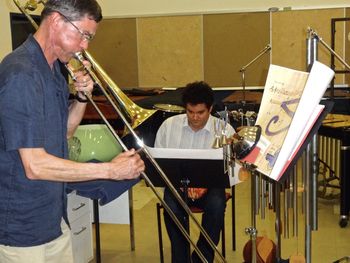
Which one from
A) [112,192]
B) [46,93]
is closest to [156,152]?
[112,192]

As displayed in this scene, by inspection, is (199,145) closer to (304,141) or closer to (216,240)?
(216,240)

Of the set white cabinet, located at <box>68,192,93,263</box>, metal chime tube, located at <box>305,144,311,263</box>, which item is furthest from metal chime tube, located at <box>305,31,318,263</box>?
white cabinet, located at <box>68,192,93,263</box>

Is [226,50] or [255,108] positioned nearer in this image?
[255,108]

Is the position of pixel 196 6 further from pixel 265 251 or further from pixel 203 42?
pixel 265 251

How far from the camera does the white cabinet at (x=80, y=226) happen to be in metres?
3.20

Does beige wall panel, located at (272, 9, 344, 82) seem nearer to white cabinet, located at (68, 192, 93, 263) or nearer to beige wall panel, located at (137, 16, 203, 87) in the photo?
beige wall panel, located at (137, 16, 203, 87)

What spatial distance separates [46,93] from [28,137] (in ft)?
Answer: 0.66

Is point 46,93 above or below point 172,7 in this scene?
below

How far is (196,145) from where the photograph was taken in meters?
3.34

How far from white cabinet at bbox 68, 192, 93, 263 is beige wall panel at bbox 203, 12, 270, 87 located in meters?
4.03

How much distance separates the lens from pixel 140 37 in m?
7.23

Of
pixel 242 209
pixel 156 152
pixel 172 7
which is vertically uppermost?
pixel 172 7

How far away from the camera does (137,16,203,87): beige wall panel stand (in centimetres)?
707

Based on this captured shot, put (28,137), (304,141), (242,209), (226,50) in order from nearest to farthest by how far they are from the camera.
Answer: (28,137) < (304,141) < (242,209) < (226,50)
